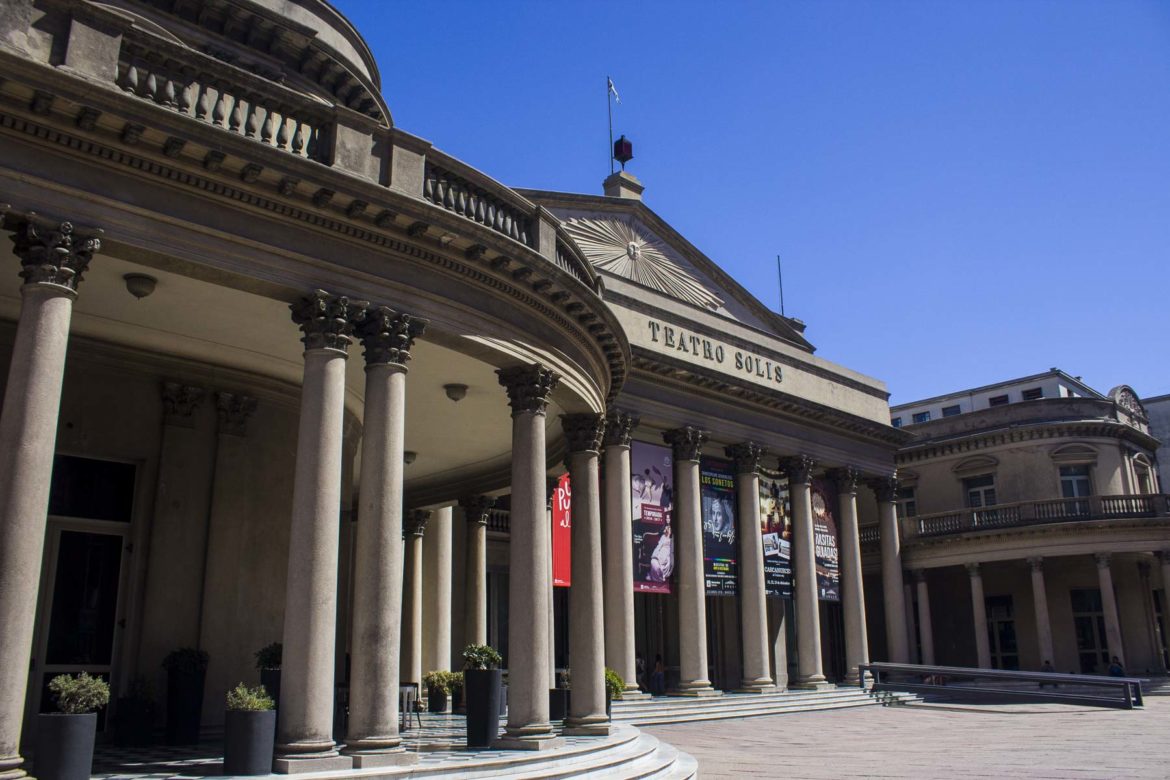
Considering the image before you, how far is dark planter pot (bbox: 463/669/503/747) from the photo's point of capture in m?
12.1

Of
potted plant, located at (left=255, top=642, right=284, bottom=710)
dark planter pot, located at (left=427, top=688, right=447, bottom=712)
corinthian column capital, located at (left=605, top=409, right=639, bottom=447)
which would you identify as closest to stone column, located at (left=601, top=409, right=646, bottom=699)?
corinthian column capital, located at (left=605, top=409, right=639, bottom=447)

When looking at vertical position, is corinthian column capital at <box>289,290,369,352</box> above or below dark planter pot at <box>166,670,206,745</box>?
above

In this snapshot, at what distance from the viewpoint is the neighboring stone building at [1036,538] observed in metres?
33.2

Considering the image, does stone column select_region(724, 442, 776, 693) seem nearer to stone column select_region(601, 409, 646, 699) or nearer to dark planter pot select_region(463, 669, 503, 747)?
stone column select_region(601, 409, 646, 699)

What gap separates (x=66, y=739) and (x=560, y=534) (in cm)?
1434

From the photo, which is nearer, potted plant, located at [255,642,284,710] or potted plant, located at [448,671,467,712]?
potted plant, located at [255,642,284,710]

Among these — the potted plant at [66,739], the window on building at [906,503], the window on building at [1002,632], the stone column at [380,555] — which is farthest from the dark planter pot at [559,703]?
the window on building at [906,503]

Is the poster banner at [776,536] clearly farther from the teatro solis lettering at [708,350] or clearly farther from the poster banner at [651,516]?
the poster banner at [651,516]

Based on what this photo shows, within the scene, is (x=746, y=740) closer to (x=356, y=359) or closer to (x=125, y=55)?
(x=356, y=359)

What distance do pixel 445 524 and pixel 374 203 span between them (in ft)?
40.1

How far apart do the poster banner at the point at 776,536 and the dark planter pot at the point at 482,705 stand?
16.0m

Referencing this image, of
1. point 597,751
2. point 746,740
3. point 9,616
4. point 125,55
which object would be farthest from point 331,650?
point 746,740

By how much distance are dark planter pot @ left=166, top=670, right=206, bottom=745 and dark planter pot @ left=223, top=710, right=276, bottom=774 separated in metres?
3.49

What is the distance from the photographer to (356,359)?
14.3m
